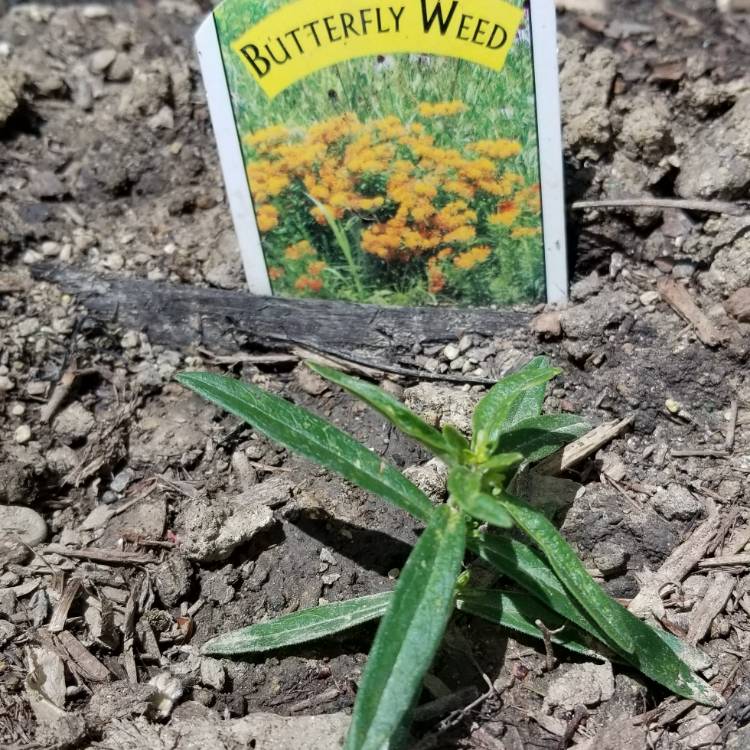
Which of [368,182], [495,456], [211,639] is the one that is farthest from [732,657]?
[368,182]

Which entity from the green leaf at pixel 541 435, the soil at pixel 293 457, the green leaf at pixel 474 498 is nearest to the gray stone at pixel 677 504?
the soil at pixel 293 457

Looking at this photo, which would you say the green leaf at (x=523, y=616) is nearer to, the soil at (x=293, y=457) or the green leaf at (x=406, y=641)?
the soil at (x=293, y=457)

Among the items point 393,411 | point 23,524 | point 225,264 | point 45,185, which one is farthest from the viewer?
point 45,185

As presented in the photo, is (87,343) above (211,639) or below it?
above

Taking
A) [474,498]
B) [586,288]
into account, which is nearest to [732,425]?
[586,288]

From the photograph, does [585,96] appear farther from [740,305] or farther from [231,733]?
[231,733]

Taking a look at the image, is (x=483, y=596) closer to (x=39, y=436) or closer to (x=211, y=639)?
(x=211, y=639)
